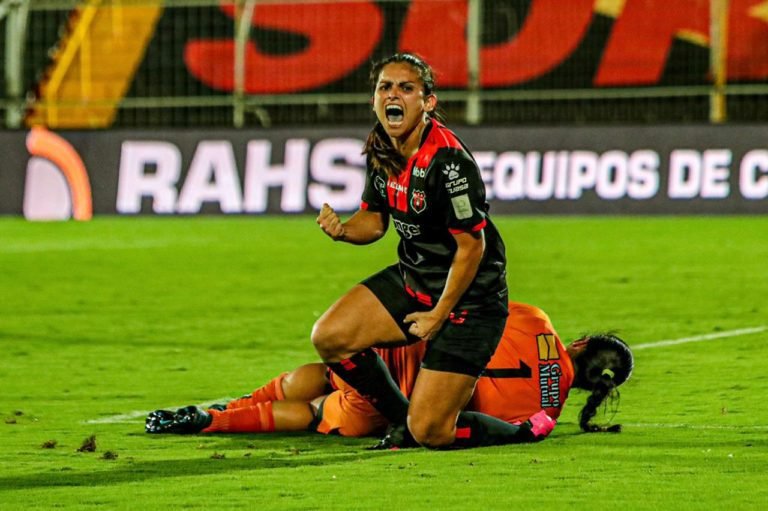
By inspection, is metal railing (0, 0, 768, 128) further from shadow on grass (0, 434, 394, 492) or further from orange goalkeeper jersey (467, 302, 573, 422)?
shadow on grass (0, 434, 394, 492)

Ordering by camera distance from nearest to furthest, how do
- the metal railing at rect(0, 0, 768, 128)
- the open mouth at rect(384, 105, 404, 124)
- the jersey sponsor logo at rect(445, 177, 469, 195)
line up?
the jersey sponsor logo at rect(445, 177, 469, 195)
the open mouth at rect(384, 105, 404, 124)
the metal railing at rect(0, 0, 768, 128)

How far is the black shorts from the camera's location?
7289 mm

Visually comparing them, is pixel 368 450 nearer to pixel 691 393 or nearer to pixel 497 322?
pixel 497 322

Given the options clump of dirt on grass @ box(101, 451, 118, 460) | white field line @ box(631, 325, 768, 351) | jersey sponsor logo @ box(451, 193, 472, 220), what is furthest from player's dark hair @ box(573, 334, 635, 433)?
white field line @ box(631, 325, 768, 351)

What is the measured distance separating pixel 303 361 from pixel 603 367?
288cm

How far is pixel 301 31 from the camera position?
77.4 ft

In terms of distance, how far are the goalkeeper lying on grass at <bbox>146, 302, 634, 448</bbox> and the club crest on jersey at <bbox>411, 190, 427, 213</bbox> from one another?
0.76 metres

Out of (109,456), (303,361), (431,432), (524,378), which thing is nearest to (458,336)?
(431,432)

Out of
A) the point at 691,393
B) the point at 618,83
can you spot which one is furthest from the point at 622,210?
the point at 691,393

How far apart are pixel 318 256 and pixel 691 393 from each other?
29.6ft

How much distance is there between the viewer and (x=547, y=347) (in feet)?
25.6

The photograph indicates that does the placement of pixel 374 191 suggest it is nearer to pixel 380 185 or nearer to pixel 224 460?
pixel 380 185

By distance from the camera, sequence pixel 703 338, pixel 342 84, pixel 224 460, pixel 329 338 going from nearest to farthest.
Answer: pixel 224 460
pixel 329 338
pixel 703 338
pixel 342 84

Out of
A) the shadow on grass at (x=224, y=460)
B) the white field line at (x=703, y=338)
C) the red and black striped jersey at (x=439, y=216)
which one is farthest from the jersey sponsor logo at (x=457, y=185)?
the white field line at (x=703, y=338)
